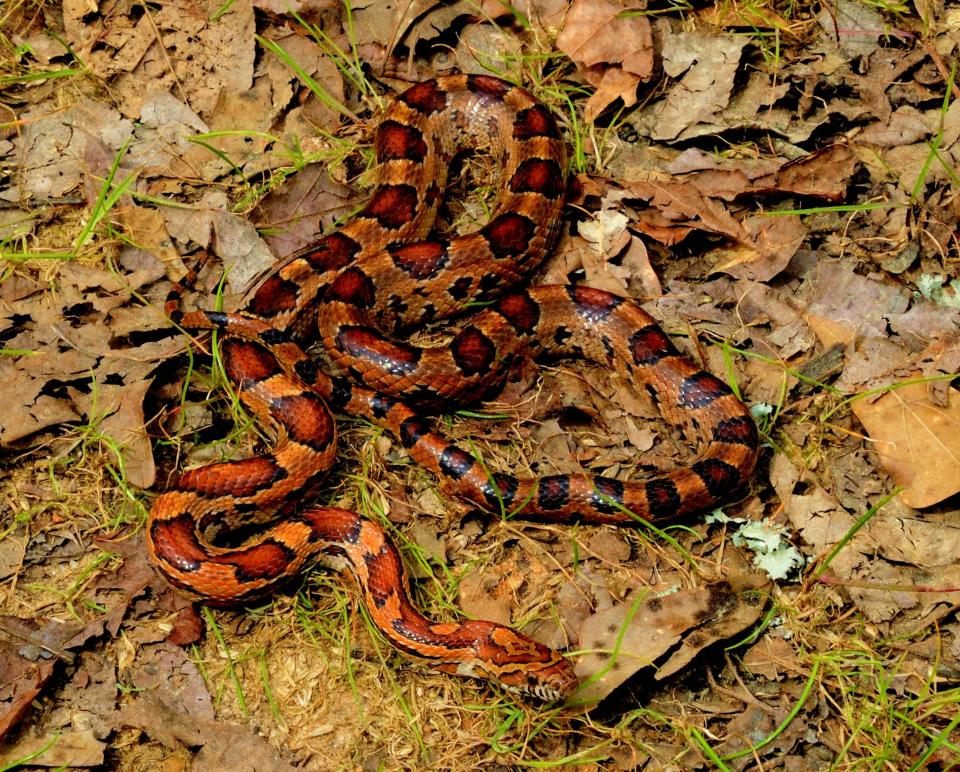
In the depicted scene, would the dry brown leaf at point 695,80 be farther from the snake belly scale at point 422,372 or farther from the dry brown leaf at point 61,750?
the dry brown leaf at point 61,750

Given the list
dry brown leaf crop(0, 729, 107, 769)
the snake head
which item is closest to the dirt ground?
dry brown leaf crop(0, 729, 107, 769)

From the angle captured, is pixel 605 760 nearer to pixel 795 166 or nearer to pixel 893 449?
pixel 893 449

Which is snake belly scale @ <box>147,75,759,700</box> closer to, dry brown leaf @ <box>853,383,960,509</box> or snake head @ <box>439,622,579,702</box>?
snake head @ <box>439,622,579,702</box>

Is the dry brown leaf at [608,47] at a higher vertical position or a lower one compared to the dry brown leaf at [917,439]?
higher

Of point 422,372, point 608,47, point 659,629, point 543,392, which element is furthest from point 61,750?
point 608,47

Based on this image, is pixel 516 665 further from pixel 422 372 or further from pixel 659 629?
pixel 422 372

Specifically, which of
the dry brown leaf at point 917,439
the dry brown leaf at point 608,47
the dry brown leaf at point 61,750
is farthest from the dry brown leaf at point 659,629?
the dry brown leaf at point 608,47
